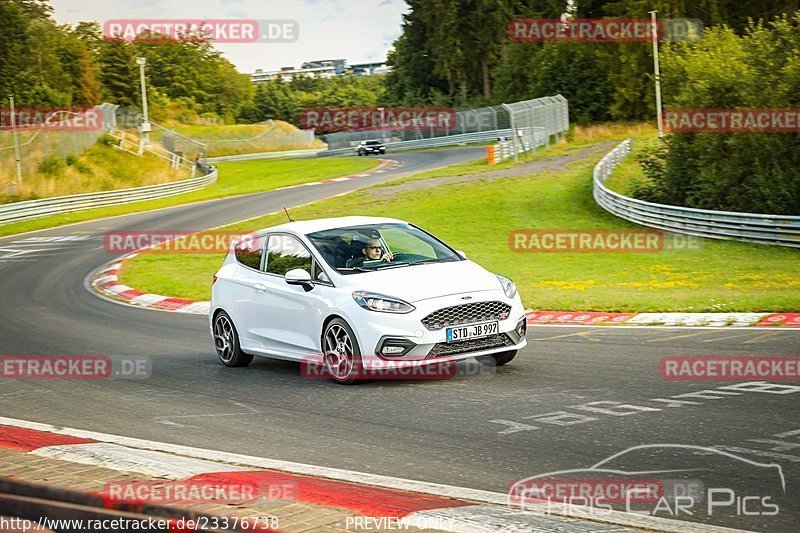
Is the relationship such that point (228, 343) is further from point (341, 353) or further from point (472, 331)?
point (472, 331)

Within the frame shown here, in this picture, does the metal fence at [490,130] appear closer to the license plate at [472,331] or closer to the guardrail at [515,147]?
the guardrail at [515,147]

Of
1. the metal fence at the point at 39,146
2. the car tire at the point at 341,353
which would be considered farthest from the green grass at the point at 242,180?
the car tire at the point at 341,353

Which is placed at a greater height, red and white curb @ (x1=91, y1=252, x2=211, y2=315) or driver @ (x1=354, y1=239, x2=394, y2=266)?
driver @ (x1=354, y1=239, x2=394, y2=266)

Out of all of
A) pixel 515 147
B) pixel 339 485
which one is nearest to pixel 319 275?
pixel 339 485

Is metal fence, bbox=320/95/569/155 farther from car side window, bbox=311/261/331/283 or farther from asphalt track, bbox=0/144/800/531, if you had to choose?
car side window, bbox=311/261/331/283

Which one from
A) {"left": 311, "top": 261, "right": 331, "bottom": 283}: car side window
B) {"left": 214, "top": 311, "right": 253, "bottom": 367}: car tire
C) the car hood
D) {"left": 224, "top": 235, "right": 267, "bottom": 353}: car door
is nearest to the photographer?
the car hood

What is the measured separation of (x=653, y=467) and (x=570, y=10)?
82244 mm

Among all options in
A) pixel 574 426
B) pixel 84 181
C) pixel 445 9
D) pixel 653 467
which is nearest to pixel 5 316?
pixel 574 426

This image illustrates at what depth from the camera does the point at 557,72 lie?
7888 cm

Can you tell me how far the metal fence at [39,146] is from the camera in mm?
46625

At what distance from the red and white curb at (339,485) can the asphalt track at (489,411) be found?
0.23 metres

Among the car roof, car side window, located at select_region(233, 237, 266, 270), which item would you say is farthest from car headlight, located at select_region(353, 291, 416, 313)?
car side window, located at select_region(233, 237, 266, 270)

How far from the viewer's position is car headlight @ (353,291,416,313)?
10.0 metres

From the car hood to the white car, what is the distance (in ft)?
0.03
